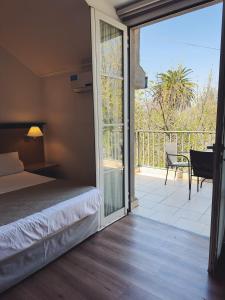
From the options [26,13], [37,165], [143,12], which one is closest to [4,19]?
[26,13]

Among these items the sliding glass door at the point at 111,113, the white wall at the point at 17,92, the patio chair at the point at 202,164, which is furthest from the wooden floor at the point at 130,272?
the white wall at the point at 17,92

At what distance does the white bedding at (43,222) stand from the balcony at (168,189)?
102 centimetres

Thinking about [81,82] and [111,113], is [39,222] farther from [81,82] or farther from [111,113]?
[81,82]

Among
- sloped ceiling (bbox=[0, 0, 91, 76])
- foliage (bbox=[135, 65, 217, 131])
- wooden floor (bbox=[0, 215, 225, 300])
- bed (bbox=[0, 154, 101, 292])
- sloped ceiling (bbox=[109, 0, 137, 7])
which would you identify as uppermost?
sloped ceiling (bbox=[109, 0, 137, 7])

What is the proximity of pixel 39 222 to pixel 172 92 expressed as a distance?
16.6ft

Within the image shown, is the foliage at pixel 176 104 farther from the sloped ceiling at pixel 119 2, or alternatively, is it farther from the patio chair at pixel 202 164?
the sloped ceiling at pixel 119 2

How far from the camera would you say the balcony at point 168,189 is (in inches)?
114

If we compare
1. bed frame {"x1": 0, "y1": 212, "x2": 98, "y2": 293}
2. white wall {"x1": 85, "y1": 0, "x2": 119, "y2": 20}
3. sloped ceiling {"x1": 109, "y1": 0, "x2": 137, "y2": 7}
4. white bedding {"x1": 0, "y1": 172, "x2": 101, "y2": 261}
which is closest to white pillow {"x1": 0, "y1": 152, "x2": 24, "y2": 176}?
white bedding {"x1": 0, "y1": 172, "x2": 101, "y2": 261}

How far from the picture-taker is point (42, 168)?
3.53m

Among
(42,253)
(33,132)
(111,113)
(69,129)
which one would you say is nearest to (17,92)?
(33,132)

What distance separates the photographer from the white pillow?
3.16 meters

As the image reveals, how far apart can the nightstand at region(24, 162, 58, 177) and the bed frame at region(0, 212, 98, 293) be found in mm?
1433

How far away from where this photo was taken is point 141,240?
7.91 ft

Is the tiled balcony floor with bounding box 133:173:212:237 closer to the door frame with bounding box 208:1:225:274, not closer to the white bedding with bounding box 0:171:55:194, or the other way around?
the door frame with bounding box 208:1:225:274
